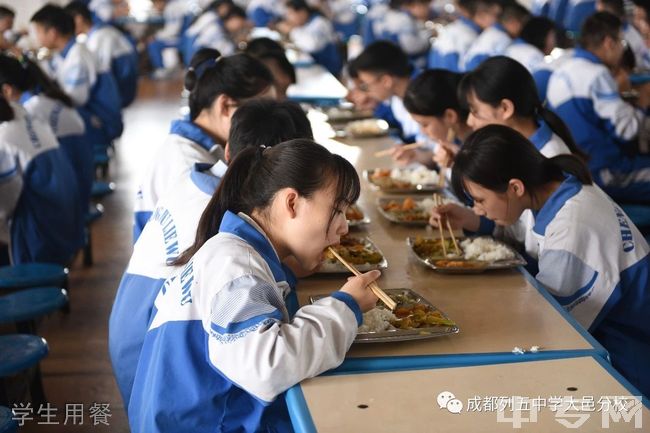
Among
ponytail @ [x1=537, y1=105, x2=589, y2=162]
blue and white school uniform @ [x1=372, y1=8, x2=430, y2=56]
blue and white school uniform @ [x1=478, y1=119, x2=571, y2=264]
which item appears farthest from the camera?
blue and white school uniform @ [x1=372, y1=8, x2=430, y2=56]

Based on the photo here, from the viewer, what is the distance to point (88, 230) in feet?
16.7

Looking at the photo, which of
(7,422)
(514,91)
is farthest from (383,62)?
(7,422)

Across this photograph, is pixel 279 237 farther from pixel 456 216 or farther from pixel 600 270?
pixel 456 216

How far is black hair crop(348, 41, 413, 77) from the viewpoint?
5.02 metres

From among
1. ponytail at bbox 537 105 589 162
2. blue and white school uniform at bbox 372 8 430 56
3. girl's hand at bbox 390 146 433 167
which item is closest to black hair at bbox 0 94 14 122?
girl's hand at bbox 390 146 433 167

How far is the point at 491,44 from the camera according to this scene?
6535mm

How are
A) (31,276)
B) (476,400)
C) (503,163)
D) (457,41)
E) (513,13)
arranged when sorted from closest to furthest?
(476,400) → (503,163) → (31,276) → (513,13) → (457,41)

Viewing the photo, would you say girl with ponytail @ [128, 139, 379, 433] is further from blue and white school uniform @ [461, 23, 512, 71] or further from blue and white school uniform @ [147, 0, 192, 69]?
blue and white school uniform @ [147, 0, 192, 69]

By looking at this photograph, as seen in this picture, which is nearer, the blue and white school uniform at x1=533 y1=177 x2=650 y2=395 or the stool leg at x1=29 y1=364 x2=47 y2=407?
the blue and white school uniform at x1=533 y1=177 x2=650 y2=395

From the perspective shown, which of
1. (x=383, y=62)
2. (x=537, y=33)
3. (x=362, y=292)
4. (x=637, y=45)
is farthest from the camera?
(x=637, y=45)

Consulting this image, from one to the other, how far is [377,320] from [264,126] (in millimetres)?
718

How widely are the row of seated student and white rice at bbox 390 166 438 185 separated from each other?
11cm

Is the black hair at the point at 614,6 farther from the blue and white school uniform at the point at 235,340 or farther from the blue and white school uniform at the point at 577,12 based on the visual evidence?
the blue and white school uniform at the point at 235,340

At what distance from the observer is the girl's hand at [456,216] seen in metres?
3.03
